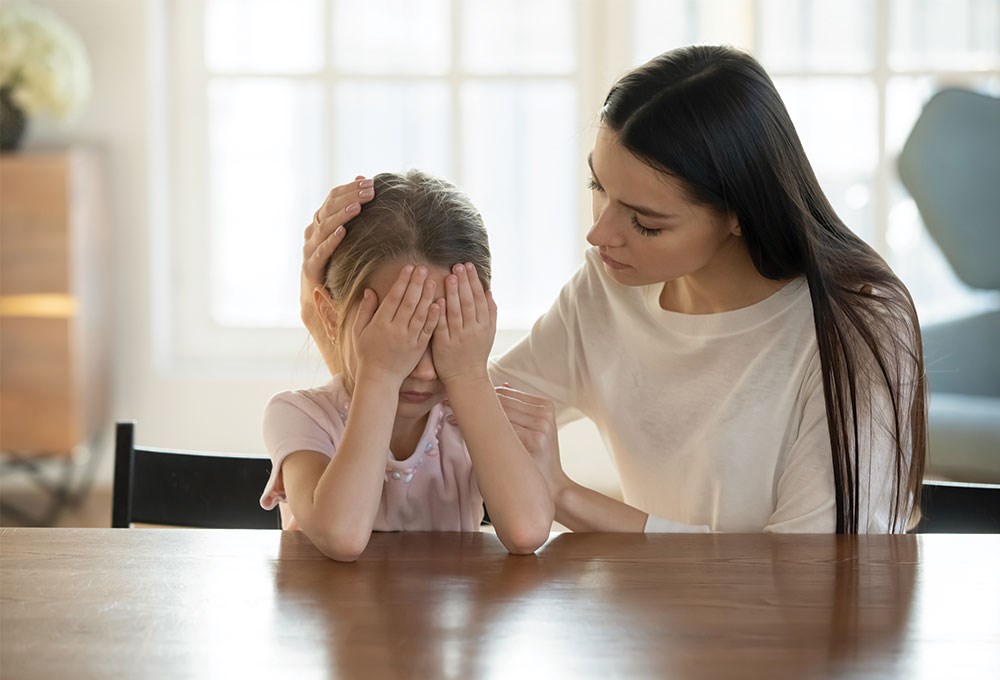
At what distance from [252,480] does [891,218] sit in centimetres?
301

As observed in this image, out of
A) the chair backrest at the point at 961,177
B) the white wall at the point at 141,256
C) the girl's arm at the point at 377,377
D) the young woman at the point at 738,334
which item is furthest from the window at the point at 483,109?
the girl's arm at the point at 377,377

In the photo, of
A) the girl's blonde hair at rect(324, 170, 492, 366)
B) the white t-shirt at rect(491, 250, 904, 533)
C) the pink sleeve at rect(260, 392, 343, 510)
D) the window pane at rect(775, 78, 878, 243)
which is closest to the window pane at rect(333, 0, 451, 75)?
the window pane at rect(775, 78, 878, 243)

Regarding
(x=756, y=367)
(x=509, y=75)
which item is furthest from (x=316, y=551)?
(x=509, y=75)

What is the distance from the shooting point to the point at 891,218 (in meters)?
3.87

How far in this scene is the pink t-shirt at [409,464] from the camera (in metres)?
1.31

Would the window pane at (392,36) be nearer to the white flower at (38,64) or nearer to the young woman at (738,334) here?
the white flower at (38,64)

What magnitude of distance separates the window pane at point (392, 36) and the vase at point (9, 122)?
101 centimetres

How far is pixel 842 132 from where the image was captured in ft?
12.6

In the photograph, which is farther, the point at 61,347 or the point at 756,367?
the point at 61,347

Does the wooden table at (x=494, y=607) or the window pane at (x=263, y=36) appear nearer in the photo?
the wooden table at (x=494, y=607)

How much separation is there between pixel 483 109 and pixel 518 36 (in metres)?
0.27

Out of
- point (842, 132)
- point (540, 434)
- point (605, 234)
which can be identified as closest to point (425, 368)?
point (540, 434)

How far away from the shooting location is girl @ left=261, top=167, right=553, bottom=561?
3.76ft

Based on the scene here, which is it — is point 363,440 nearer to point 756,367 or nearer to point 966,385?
point 756,367
